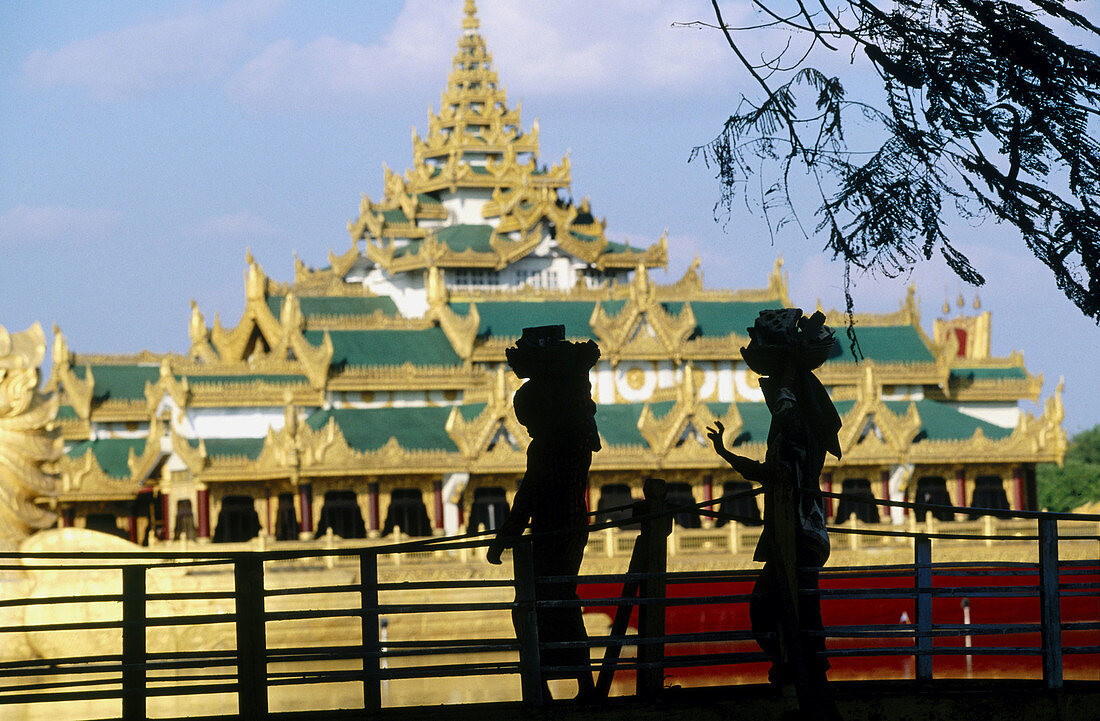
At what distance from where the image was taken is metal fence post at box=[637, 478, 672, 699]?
9.26m

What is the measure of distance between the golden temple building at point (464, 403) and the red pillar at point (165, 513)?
14cm

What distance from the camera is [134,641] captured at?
9242 millimetres

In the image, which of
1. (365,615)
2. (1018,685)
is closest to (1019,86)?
(1018,685)

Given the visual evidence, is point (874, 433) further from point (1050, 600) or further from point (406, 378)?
point (1050, 600)

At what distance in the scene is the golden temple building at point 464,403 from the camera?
35.7 m

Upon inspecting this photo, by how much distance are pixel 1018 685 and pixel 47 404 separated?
2211 cm

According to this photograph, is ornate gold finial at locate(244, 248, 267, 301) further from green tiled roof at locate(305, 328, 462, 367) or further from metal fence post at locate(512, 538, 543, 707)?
metal fence post at locate(512, 538, 543, 707)

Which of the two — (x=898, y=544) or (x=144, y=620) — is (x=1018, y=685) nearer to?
(x=144, y=620)

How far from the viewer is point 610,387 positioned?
1563 inches

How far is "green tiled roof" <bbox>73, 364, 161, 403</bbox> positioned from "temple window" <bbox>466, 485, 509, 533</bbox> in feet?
35.2

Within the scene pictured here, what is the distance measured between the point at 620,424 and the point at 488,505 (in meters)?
3.50

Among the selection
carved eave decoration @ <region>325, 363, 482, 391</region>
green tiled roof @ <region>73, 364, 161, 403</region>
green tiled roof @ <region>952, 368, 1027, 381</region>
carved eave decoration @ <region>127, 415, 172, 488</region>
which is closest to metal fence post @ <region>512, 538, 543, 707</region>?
carved eave decoration @ <region>325, 363, 482, 391</region>

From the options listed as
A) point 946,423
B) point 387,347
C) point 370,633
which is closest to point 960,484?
point 946,423

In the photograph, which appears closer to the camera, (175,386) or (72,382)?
(175,386)
